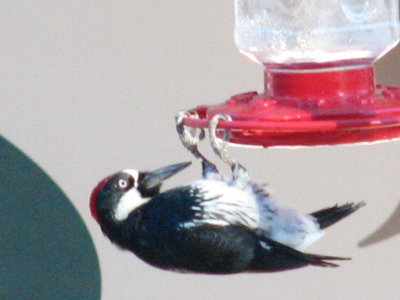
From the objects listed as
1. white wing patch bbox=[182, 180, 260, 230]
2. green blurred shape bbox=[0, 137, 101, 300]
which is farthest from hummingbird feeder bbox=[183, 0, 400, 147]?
green blurred shape bbox=[0, 137, 101, 300]

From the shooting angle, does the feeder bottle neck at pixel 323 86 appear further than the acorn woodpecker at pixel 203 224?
No

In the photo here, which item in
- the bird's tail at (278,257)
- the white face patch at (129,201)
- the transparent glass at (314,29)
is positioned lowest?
the bird's tail at (278,257)

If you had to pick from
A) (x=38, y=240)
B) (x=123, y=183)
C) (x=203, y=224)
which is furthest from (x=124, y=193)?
(x=38, y=240)

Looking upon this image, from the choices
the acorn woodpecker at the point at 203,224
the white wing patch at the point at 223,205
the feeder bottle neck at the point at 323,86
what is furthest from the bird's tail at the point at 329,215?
the feeder bottle neck at the point at 323,86

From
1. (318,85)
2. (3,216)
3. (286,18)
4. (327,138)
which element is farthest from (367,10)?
(3,216)

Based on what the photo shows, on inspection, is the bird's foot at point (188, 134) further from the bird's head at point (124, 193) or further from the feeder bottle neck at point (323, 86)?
the bird's head at point (124, 193)

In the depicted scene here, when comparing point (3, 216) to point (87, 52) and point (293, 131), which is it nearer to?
point (87, 52)
